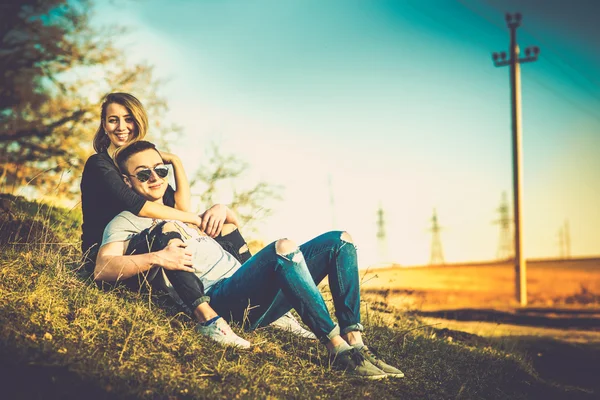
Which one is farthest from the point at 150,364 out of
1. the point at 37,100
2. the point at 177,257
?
the point at 37,100

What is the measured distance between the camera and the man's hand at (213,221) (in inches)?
164

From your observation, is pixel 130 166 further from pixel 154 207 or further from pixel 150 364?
pixel 150 364

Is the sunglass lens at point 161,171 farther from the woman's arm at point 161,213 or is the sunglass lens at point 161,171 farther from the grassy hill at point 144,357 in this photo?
the grassy hill at point 144,357

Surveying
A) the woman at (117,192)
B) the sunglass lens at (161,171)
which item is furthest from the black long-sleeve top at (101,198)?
the sunglass lens at (161,171)

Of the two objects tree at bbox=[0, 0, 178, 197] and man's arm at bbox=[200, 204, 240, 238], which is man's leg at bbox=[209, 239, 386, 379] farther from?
tree at bbox=[0, 0, 178, 197]

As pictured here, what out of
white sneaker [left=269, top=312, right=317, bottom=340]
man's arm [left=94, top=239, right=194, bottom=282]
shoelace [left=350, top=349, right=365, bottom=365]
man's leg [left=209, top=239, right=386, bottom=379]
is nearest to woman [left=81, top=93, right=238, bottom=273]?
man's arm [left=94, top=239, right=194, bottom=282]

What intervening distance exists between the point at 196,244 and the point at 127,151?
3.16 feet

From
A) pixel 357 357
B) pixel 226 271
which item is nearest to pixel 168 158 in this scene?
pixel 226 271

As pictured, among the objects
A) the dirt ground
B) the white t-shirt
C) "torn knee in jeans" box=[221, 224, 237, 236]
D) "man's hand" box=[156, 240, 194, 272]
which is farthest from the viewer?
the dirt ground

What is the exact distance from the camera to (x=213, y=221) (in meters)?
4.17

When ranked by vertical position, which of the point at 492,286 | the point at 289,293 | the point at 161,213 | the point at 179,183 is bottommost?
the point at 492,286

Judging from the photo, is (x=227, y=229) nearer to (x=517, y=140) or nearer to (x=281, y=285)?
(x=281, y=285)

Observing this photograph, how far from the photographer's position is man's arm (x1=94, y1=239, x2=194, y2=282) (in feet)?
11.6

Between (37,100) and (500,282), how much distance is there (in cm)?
2173
